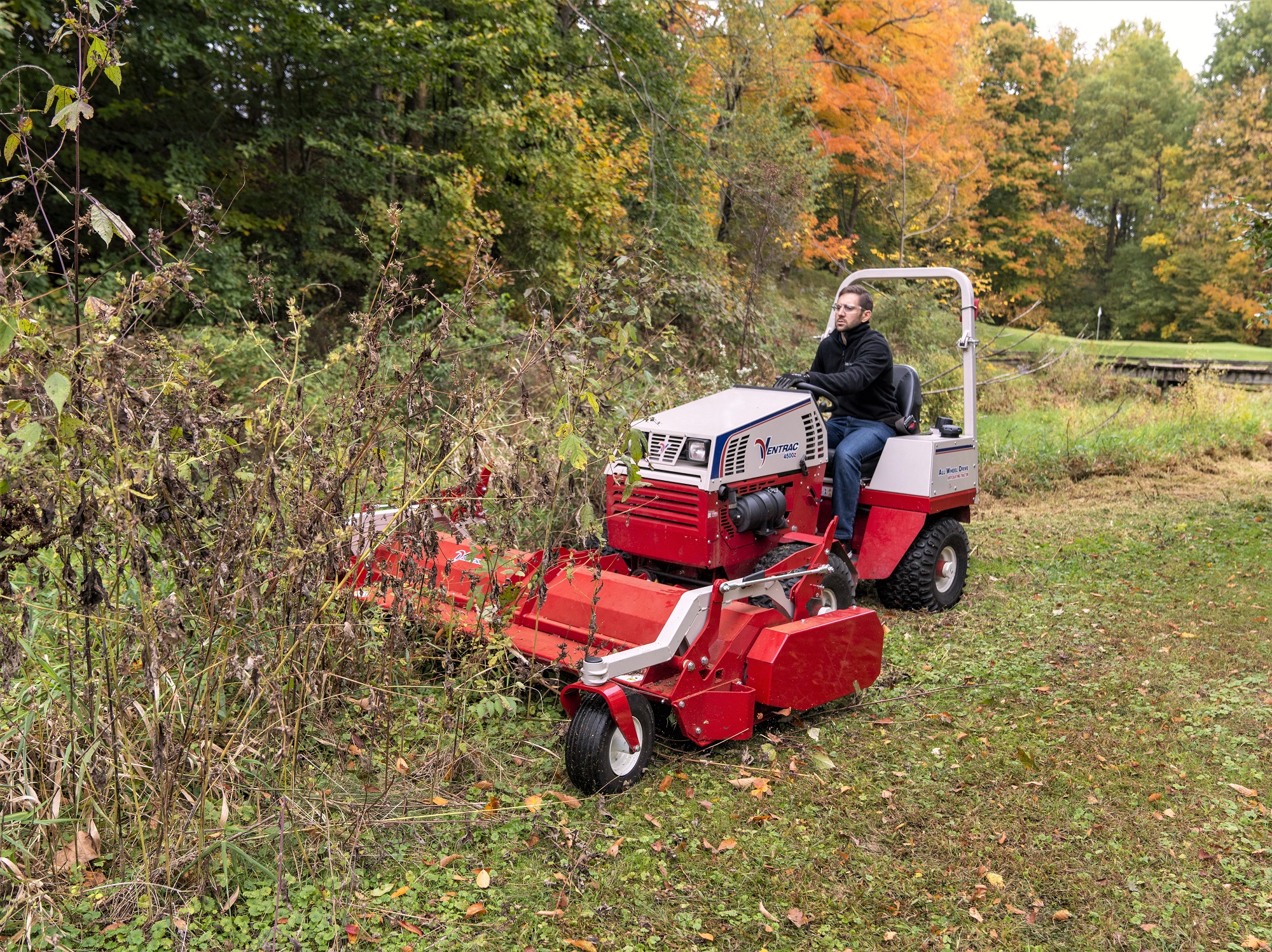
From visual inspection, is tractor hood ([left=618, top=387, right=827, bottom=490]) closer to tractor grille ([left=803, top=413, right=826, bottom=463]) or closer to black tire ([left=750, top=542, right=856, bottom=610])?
tractor grille ([left=803, top=413, right=826, bottom=463])

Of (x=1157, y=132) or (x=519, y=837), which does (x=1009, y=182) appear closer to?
(x=1157, y=132)

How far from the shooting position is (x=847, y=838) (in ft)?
11.6

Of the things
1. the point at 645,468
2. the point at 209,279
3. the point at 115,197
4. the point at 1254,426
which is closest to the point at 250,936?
the point at 645,468

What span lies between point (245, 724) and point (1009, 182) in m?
35.3

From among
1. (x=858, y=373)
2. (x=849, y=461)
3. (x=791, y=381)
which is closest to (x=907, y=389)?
(x=858, y=373)

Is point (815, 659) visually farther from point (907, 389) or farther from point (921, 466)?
point (907, 389)

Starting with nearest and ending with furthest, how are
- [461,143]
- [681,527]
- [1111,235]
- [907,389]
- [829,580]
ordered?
[681,527] → [829,580] → [907,389] → [461,143] → [1111,235]

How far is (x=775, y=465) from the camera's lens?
484cm

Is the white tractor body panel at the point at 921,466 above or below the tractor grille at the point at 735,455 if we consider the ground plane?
below

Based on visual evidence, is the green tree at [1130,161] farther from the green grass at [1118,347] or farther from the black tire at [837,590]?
the black tire at [837,590]

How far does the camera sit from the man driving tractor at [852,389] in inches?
219

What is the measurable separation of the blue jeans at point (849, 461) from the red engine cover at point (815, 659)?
3.40 feet

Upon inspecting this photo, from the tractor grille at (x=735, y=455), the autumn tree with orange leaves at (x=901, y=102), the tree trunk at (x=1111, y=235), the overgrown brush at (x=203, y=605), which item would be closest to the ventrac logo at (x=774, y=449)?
the tractor grille at (x=735, y=455)

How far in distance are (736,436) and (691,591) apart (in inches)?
36.3
